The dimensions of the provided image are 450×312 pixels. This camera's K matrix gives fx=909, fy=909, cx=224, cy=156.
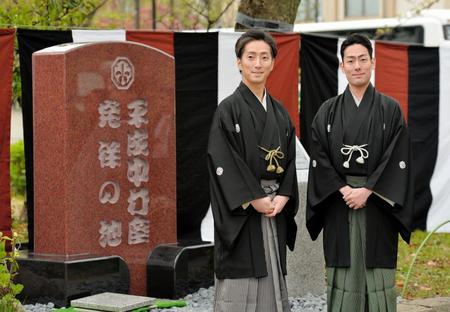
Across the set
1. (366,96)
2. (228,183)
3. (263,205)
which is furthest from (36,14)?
(263,205)

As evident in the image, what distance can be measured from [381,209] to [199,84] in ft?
11.7

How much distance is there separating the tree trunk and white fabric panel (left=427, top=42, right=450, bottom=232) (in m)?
2.50

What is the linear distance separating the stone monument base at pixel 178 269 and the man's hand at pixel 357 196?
2.20 meters

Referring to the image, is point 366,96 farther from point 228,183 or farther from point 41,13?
point 41,13

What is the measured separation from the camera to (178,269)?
6.94 meters

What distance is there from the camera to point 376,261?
5137mm

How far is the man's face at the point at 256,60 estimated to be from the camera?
4.92 metres

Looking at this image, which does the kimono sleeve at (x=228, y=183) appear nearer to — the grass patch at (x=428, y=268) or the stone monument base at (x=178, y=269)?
the stone monument base at (x=178, y=269)

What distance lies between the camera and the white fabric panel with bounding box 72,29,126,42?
7.52m

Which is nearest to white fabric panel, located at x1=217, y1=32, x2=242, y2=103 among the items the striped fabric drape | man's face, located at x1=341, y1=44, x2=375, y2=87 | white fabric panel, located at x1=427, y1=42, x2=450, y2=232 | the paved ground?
the striped fabric drape

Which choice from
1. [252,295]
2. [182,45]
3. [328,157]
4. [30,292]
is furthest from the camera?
[182,45]

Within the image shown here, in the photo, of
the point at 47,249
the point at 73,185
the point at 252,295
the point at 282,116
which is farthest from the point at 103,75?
the point at 252,295

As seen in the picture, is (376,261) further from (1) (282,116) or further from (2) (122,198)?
(2) (122,198)

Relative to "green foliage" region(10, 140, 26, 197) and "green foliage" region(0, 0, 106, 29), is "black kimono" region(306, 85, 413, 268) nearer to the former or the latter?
"green foliage" region(0, 0, 106, 29)
